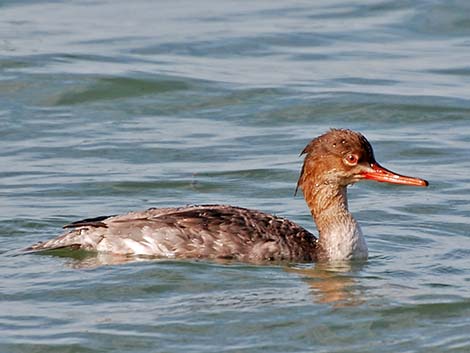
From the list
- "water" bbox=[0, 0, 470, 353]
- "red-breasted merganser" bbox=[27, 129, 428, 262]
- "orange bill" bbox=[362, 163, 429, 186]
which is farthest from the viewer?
"orange bill" bbox=[362, 163, 429, 186]

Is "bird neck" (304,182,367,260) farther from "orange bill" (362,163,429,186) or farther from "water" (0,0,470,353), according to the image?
"orange bill" (362,163,429,186)

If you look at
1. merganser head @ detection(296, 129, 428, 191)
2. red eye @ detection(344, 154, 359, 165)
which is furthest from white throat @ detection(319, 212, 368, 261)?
red eye @ detection(344, 154, 359, 165)

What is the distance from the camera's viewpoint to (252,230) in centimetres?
1224

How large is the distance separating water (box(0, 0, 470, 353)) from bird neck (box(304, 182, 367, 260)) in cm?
20

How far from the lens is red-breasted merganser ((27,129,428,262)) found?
1219 cm

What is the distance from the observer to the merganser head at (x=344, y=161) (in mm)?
12438

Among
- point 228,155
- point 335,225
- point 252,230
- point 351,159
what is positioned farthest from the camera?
point 228,155

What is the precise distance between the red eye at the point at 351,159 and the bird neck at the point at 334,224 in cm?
32

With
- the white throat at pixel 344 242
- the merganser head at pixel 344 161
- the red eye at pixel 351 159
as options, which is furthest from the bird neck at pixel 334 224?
the red eye at pixel 351 159

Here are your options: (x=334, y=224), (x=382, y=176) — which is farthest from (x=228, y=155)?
(x=382, y=176)

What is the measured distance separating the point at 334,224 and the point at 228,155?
3.57 metres

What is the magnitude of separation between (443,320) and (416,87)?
8.68m

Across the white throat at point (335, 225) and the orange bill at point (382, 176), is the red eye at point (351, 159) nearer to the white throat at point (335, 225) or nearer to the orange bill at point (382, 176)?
the orange bill at point (382, 176)

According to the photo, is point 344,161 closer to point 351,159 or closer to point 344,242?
point 351,159
